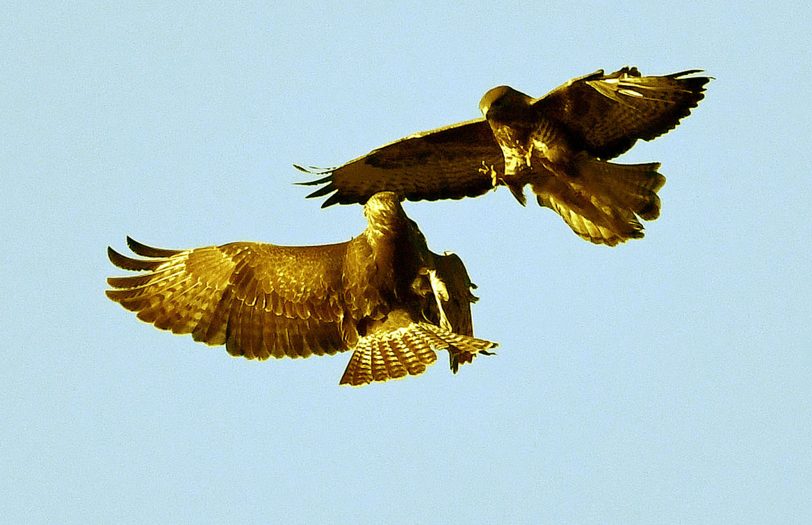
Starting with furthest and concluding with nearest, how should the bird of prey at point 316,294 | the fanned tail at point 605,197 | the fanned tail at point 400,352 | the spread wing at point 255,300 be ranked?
the fanned tail at point 605,197 → the spread wing at point 255,300 → the bird of prey at point 316,294 → the fanned tail at point 400,352

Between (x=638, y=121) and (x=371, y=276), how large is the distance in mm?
2410

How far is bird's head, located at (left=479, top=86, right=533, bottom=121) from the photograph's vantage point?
1230cm

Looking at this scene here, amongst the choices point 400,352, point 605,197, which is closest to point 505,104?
point 605,197

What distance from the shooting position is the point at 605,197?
1267 centimetres

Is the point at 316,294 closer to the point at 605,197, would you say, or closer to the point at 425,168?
the point at 425,168

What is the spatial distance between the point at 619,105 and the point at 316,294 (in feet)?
8.91

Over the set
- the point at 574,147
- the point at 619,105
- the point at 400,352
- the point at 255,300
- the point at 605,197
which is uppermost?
the point at 619,105

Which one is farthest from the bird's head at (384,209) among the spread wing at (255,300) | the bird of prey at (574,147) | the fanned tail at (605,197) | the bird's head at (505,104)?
the fanned tail at (605,197)

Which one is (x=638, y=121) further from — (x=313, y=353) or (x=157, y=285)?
(x=157, y=285)

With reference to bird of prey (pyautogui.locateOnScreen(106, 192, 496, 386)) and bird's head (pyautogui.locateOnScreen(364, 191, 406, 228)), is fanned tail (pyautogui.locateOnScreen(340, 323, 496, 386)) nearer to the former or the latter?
bird of prey (pyautogui.locateOnScreen(106, 192, 496, 386))

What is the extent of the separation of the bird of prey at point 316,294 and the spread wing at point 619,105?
1.40 m

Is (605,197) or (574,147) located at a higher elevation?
(574,147)

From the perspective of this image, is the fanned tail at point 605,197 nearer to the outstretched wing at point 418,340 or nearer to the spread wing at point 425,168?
the spread wing at point 425,168

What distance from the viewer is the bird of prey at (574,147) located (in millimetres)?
12289
